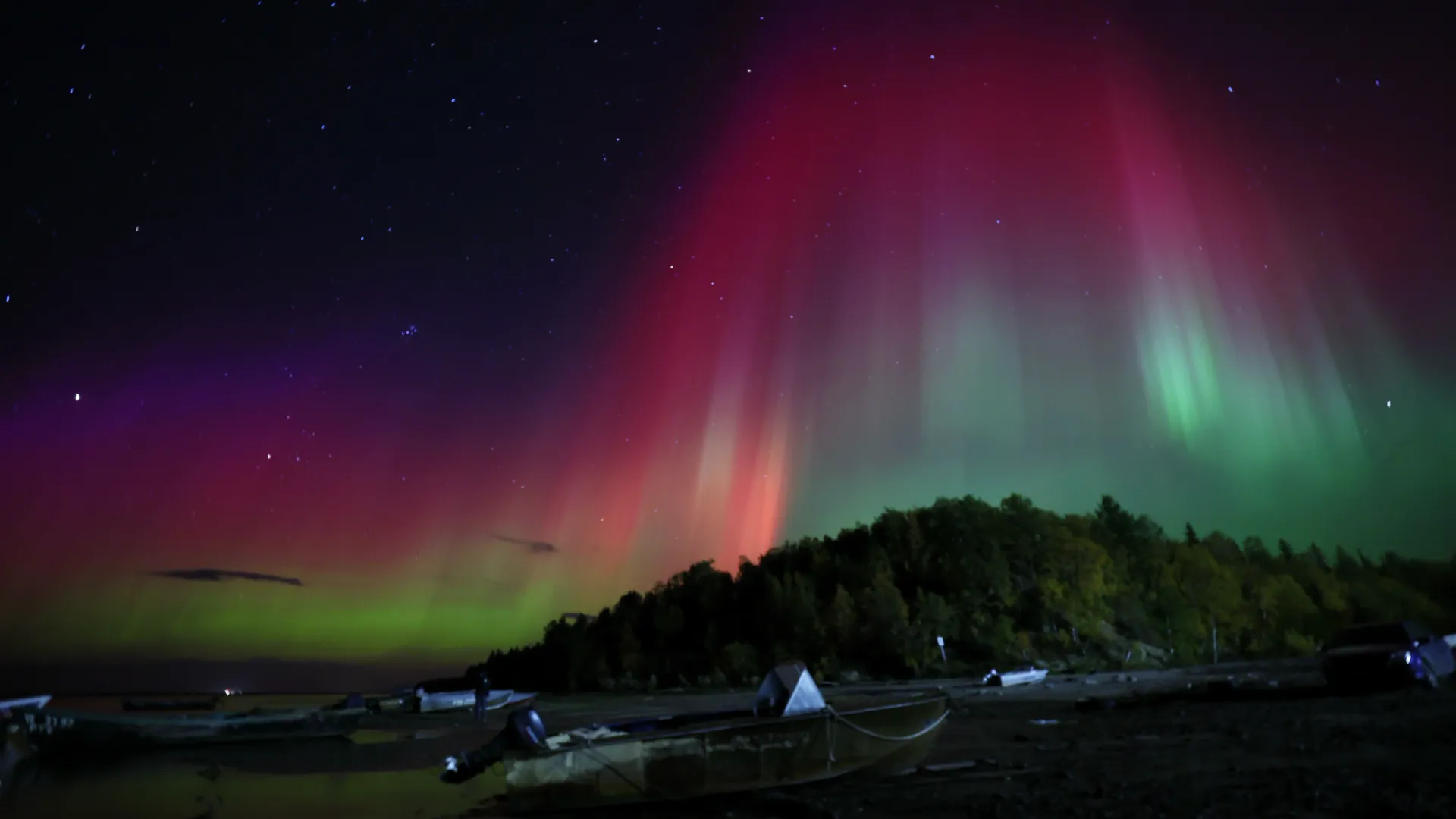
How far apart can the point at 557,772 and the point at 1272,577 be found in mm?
132814

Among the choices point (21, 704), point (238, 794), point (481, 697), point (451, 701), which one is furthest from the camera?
point (451, 701)

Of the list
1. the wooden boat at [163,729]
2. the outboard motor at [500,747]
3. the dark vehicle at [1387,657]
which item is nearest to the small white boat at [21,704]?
the wooden boat at [163,729]

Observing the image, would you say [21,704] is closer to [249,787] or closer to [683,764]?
[249,787]

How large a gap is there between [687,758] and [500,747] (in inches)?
144

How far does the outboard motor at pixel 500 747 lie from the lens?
1756 centimetres

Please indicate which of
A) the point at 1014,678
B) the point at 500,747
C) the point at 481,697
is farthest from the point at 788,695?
the point at 1014,678

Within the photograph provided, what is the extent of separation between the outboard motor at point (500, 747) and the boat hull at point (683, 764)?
1.06 ft

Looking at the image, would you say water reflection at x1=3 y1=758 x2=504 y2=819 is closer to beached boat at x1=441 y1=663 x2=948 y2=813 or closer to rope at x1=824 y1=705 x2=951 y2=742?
beached boat at x1=441 y1=663 x2=948 y2=813

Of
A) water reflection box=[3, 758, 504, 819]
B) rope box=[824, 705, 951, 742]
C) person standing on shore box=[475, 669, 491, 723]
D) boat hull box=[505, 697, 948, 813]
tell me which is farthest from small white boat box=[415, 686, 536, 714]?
rope box=[824, 705, 951, 742]

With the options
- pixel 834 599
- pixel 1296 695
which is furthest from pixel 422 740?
pixel 834 599

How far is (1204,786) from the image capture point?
48.0 ft

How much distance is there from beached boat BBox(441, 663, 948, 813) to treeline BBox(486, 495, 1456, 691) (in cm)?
7976

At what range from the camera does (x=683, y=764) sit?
1747cm

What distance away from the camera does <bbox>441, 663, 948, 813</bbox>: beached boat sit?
56.6 ft
